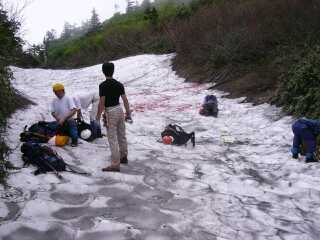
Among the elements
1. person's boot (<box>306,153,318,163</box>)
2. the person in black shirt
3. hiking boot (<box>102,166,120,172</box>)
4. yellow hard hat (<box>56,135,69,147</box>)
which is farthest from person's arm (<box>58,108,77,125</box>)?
person's boot (<box>306,153,318,163</box>)

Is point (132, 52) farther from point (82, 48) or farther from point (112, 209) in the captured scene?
point (112, 209)

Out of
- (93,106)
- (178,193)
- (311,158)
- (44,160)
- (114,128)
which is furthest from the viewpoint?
(93,106)

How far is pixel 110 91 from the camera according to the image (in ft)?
25.3

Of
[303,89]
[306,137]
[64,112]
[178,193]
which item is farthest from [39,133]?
[303,89]

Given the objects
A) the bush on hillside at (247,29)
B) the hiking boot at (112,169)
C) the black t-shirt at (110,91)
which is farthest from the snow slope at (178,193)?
the bush on hillside at (247,29)

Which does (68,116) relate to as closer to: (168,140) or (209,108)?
(168,140)

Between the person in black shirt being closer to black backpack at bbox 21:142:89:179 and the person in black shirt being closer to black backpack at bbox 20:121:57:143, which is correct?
black backpack at bbox 21:142:89:179

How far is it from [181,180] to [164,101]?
9903mm

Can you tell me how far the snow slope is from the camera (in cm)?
567

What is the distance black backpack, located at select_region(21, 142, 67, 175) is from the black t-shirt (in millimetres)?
1285

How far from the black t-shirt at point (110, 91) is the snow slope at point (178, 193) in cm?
125

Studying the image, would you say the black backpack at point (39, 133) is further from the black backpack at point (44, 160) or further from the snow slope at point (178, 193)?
the black backpack at point (44, 160)

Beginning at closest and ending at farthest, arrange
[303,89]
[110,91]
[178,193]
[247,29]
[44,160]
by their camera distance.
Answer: [178,193], [44,160], [110,91], [303,89], [247,29]

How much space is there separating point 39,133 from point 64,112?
2.51ft
